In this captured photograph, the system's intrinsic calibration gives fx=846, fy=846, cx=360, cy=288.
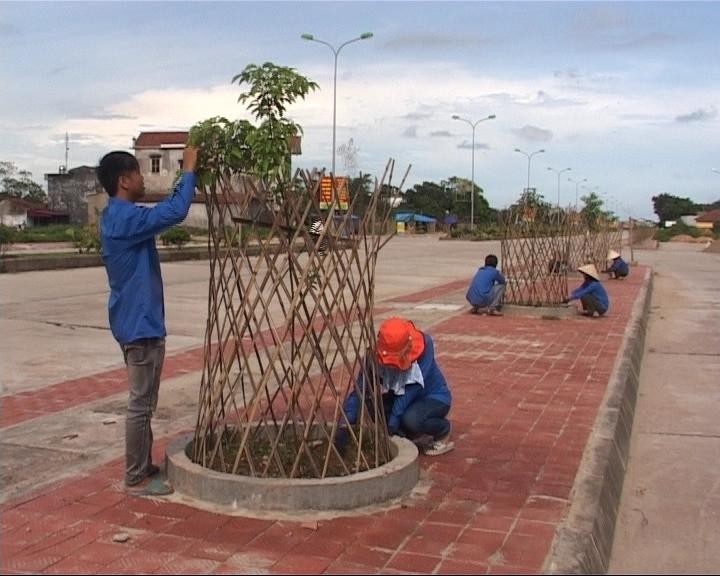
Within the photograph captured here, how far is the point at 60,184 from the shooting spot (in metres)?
63.6

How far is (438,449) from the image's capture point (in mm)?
4969

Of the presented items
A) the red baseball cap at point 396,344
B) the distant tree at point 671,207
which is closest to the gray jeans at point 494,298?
the red baseball cap at point 396,344

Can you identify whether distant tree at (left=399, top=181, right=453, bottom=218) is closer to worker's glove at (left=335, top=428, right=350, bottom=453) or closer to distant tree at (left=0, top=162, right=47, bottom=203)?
distant tree at (left=0, top=162, right=47, bottom=203)

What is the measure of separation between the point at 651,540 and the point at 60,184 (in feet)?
212

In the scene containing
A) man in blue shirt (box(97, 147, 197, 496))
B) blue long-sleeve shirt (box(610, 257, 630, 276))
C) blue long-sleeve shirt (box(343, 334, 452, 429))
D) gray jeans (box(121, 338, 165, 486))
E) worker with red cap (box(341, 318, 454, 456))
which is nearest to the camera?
man in blue shirt (box(97, 147, 197, 496))

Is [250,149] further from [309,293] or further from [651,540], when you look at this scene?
[651,540]

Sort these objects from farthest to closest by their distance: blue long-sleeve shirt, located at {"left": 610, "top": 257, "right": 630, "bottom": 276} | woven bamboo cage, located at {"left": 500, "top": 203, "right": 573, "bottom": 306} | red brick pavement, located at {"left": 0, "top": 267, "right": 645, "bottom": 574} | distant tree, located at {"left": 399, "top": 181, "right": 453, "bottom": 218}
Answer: distant tree, located at {"left": 399, "top": 181, "right": 453, "bottom": 218}, blue long-sleeve shirt, located at {"left": 610, "top": 257, "right": 630, "bottom": 276}, woven bamboo cage, located at {"left": 500, "top": 203, "right": 573, "bottom": 306}, red brick pavement, located at {"left": 0, "top": 267, "right": 645, "bottom": 574}

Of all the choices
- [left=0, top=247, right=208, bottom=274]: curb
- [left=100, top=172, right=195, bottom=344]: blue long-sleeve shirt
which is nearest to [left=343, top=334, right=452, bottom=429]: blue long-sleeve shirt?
[left=100, top=172, right=195, bottom=344]: blue long-sleeve shirt

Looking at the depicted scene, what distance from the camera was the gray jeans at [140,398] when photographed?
4.06 m

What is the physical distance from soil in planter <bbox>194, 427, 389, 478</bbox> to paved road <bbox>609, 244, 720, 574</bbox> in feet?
4.33

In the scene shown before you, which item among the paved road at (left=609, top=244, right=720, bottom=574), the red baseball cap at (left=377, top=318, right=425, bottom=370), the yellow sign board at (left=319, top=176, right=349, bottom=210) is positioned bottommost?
the paved road at (left=609, top=244, right=720, bottom=574)

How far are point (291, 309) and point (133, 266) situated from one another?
2.54 ft

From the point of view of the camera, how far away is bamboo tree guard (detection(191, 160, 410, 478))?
13.3 feet

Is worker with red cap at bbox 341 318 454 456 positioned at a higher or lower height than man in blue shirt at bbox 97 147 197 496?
lower
